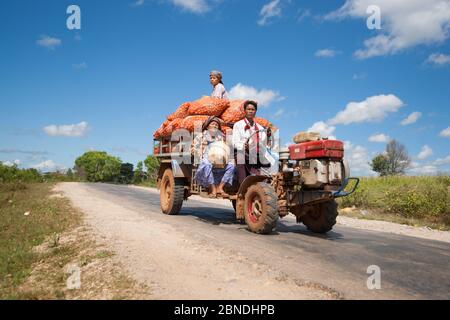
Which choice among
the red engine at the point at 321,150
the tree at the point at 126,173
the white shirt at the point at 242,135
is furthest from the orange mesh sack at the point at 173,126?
the tree at the point at 126,173

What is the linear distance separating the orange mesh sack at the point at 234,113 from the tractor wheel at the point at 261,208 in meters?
2.25

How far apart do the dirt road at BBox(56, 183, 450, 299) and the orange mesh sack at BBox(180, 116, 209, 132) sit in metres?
2.44

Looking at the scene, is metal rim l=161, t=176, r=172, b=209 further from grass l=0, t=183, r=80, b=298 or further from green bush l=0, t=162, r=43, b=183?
green bush l=0, t=162, r=43, b=183

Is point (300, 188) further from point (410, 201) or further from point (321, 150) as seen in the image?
point (410, 201)

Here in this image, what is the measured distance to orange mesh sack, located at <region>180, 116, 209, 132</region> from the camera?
866 cm

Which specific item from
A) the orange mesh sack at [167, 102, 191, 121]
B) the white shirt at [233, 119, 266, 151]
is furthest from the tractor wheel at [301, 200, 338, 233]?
the orange mesh sack at [167, 102, 191, 121]

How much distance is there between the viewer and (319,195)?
6.39 metres

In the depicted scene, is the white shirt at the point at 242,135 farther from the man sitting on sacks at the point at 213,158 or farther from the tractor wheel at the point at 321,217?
the tractor wheel at the point at 321,217

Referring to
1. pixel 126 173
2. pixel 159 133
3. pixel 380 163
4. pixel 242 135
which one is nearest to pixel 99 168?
pixel 126 173

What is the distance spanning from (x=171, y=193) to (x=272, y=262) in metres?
5.46

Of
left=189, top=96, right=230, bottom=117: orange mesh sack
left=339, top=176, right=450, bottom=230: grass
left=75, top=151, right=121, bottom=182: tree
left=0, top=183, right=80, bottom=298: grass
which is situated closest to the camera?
left=0, top=183, right=80, bottom=298: grass
